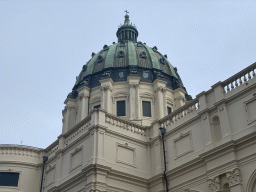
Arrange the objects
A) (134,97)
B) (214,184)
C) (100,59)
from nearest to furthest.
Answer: (214,184) < (134,97) < (100,59)

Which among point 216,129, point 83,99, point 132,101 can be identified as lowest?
point 216,129

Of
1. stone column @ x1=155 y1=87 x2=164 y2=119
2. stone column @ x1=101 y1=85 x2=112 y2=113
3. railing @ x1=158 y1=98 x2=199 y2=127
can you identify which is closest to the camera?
railing @ x1=158 y1=98 x2=199 y2=127

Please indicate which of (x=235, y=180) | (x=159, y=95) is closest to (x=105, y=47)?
(x=159, y=95)

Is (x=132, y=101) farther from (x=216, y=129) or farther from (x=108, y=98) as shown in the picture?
(x=216, y=129)

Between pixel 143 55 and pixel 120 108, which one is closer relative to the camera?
pixel 120 108

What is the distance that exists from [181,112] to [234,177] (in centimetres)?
729

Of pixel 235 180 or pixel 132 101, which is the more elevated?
pixel 132 101

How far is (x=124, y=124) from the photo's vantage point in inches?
1078

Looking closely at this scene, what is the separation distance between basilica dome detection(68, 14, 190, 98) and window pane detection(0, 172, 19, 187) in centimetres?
1667

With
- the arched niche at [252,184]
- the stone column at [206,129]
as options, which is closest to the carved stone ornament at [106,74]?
the stone column at [206,129]

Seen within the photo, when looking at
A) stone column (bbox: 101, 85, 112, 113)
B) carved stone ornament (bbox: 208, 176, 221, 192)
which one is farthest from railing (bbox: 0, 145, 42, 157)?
carved stone ornament (bbox: 208, 176, 221, 192)

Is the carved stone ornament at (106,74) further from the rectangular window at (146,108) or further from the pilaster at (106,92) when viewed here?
the rectangular window at (146,108)

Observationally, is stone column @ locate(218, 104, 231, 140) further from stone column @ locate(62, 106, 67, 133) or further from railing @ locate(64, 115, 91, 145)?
stone column @ locate(62, 106, 67, 133)

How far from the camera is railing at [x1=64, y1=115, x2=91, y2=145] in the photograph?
88.1 feet
